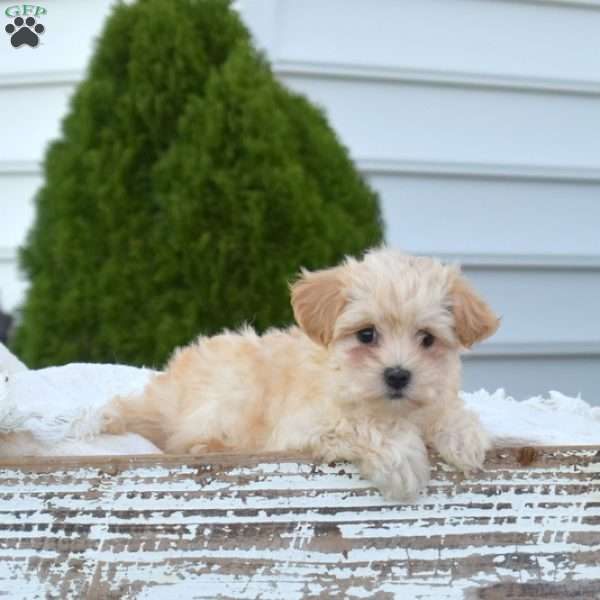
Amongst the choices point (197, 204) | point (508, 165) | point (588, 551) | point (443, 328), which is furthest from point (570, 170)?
point (588, 551)

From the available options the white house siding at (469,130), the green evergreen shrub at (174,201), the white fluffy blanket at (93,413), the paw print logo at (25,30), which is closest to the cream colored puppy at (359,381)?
the white fluffy blanket at (93,413)

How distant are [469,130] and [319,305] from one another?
4.03m

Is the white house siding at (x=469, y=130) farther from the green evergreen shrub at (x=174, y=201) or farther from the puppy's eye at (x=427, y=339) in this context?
the puppy's eye at (x=427, y=339)

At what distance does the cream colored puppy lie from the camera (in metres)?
2.43

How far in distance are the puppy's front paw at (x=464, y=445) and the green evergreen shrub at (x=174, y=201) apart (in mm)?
2199

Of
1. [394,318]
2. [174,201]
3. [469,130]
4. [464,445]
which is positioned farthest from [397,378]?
[469,130]

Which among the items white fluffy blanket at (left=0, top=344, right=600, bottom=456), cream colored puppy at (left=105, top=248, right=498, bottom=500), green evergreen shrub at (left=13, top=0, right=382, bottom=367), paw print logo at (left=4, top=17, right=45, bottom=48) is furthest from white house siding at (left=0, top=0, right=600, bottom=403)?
cream colored puppy at (left=105, top=248, right=498, bottom=500)

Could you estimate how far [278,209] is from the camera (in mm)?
4527

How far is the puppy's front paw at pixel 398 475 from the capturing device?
2.14m

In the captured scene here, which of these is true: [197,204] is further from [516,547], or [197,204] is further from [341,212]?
[516,547]

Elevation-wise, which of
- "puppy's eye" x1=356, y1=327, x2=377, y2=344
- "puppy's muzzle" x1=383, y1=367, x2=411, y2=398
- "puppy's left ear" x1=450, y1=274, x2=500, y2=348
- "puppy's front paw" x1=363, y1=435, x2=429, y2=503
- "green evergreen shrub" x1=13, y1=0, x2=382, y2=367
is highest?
"green evergreen shrub" x1=13, y1=0, x2=382, y2=367

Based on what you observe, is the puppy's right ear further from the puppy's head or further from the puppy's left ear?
the puppy's left ear

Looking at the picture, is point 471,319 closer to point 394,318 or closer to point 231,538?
point 394,318

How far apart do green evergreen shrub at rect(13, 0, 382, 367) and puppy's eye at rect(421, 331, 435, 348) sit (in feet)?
5.92
